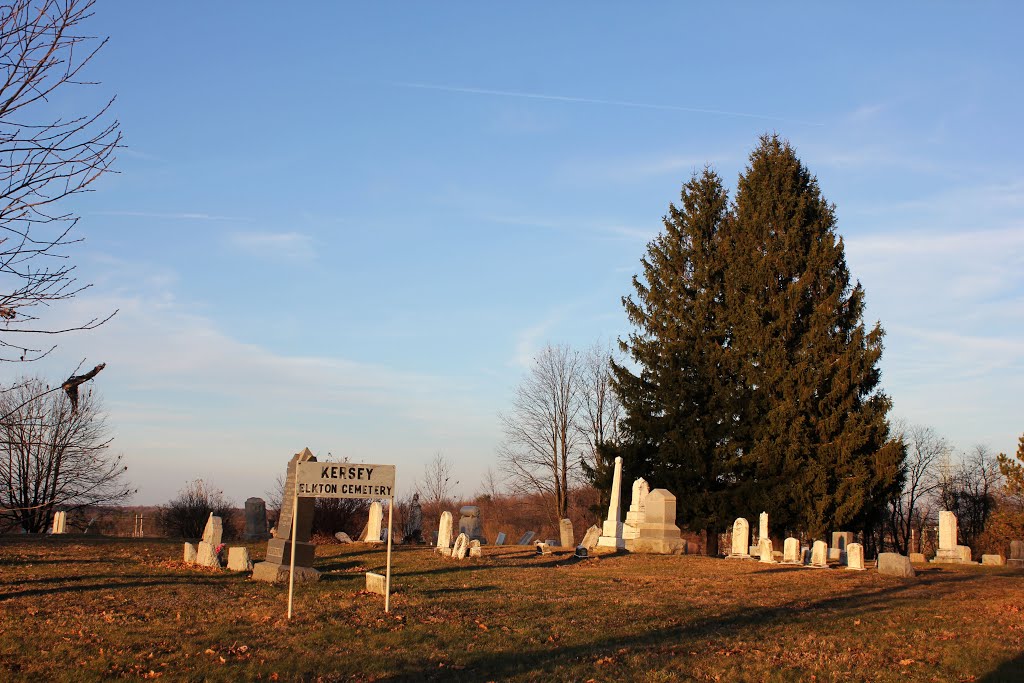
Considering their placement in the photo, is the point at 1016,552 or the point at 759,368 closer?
the point at 1016,552

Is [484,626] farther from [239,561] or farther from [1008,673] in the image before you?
[239,561]

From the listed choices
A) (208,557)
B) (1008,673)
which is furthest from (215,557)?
(1008,673)

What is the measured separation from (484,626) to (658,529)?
46.0ft

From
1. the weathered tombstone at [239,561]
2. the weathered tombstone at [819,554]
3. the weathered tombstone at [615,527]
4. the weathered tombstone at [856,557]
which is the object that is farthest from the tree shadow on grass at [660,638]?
the weathered tombstone at [615,527]

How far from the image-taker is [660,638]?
11.3 metres

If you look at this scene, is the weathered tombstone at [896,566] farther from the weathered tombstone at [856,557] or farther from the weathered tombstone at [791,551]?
the weathered tombstone at [791,551]

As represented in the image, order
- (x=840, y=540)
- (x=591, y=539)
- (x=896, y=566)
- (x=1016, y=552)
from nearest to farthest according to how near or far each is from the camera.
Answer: (x=896, y=566) → (x=591, y=539) → (x=840, y=540) → (x=1016, y=552)

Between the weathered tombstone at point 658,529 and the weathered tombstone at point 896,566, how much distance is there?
18.6ft

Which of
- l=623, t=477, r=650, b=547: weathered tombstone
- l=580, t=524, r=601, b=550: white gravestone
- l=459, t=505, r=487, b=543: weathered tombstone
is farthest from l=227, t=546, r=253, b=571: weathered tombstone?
l=623, t=477, r=650, b=547: weathered tombstone

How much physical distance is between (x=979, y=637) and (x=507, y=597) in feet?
23.0

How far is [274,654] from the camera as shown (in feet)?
31.3

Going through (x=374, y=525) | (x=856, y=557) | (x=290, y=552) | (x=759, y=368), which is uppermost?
(x=759, y=368)

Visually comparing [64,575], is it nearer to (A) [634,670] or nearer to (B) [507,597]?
(B) [507,597]

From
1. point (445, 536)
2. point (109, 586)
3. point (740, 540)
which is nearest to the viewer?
point (109, 586)
